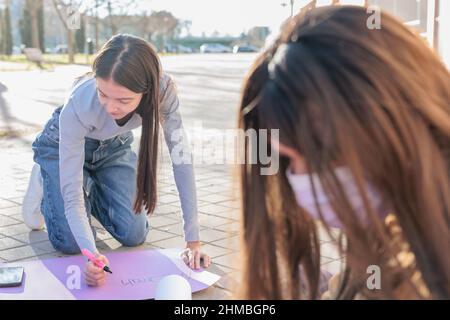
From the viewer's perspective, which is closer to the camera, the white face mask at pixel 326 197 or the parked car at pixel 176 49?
the white face mask at pixel 326 197

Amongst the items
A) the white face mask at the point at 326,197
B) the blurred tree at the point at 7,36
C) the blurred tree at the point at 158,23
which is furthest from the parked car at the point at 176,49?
the white face mask at the point at 326,197

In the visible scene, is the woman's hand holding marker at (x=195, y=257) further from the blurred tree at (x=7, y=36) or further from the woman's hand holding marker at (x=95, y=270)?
the blurred tree at (x=7, y=36)

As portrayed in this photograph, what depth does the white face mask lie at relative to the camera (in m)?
0.92

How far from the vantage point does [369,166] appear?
90 centimetres

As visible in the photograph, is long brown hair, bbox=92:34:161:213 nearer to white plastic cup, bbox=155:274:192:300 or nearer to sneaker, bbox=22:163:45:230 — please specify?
sneaker, bbox=22:163:45:230

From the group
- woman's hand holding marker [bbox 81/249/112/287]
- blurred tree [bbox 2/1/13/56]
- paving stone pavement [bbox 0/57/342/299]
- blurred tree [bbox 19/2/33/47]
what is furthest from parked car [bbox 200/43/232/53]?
woman's hand holding marker [bbox 81/249/112/287]

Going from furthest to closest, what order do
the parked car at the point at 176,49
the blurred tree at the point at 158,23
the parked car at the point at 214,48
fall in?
1. the parked car at the point at 214,48
2. the parked car at the point at 176,49
3. the blurred tree at the point at 158,23

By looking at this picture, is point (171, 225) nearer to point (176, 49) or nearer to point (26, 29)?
point (26, 29)

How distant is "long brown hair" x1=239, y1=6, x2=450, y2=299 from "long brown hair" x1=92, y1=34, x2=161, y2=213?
1.36 metres

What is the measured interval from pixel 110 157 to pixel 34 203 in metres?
0.48

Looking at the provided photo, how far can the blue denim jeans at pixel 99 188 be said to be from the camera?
2.94 meters
